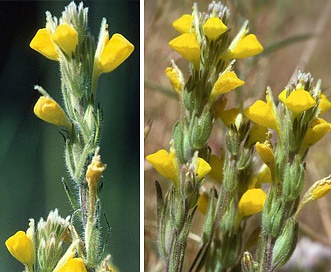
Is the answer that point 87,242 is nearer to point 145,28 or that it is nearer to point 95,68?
point 95,68

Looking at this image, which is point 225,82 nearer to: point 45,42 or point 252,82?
point 45,42

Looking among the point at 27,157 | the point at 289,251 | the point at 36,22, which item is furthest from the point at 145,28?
the point at 289,251

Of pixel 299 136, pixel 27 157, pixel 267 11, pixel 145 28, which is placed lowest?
pixel 27 157

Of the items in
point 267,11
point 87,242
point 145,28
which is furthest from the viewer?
point 267,11

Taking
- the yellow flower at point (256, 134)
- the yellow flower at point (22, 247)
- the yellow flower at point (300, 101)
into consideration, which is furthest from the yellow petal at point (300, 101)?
the yellow flower at point (22, 247)

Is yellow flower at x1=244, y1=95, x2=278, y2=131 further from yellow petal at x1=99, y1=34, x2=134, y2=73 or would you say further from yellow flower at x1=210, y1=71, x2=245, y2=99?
yellow petal at x1=99, y1=34, x2=134, y2=73

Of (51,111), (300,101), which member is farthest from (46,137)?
(300,101)
